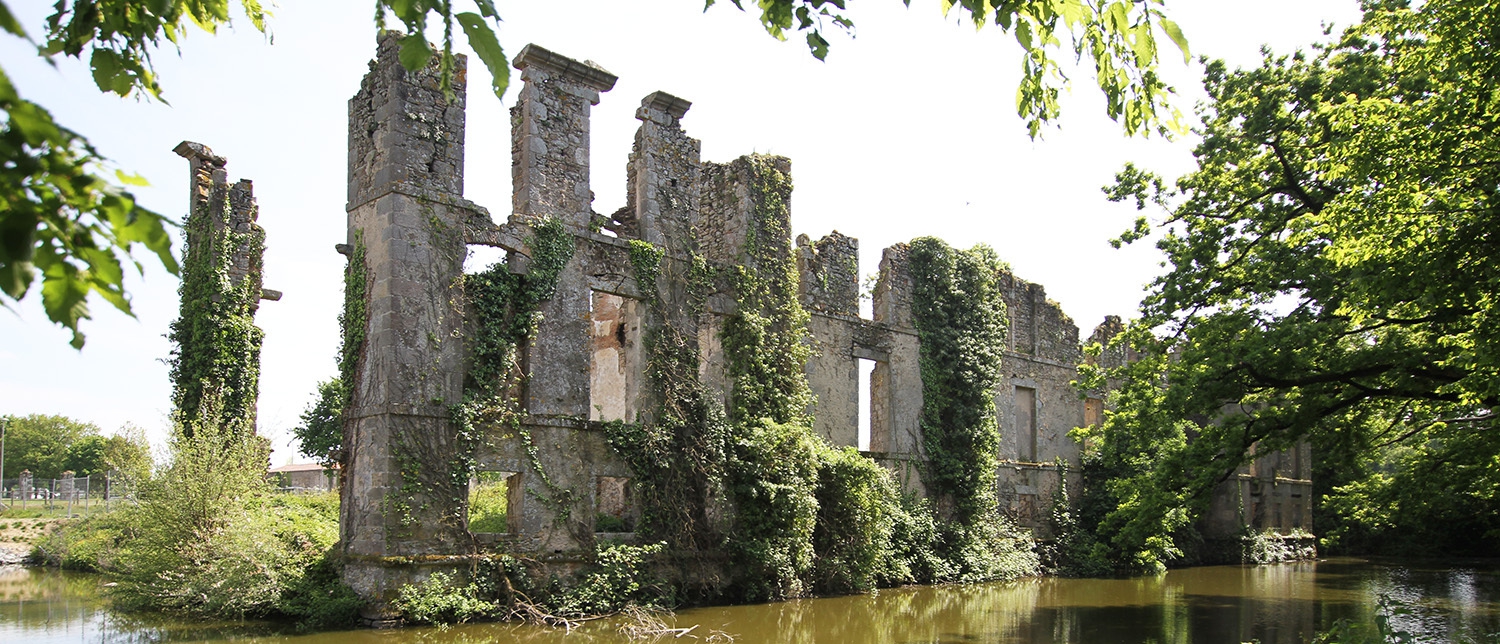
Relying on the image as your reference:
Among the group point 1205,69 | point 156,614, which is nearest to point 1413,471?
point 1205,69

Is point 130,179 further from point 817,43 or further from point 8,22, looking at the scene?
point 817,43

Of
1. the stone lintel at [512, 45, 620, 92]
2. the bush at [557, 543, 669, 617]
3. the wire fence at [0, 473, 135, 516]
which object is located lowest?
the wire fence at [0, 473, 135, 516]

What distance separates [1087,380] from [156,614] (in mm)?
13791

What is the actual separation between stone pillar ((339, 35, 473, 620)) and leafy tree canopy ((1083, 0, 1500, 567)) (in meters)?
9.36

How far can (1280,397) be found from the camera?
13.9m

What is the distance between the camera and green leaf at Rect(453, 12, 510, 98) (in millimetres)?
2801

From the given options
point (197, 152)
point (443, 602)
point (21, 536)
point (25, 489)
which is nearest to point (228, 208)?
point (197, 152)

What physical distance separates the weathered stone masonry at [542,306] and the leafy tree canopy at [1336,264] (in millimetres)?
6596

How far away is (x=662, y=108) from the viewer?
58.1 ft

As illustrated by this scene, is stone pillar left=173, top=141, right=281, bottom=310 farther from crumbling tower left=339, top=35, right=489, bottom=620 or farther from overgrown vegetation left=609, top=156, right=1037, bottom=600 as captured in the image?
overgrown vegetation left=609, top=156, right=1037, bottom=600

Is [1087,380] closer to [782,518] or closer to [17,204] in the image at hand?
[782,518]

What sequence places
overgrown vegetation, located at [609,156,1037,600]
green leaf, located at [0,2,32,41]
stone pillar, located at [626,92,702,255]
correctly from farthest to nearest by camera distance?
stone pillar, located at [626,92,702,255]
overgrown vegetation, located at [609,156,1037,600]
green leaf, located at [0,2,32,41]

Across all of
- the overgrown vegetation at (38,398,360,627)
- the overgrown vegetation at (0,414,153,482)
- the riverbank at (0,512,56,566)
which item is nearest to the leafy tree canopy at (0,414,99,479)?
the overgrown vegetation at (0,414,153,482)

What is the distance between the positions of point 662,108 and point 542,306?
13.8ft
